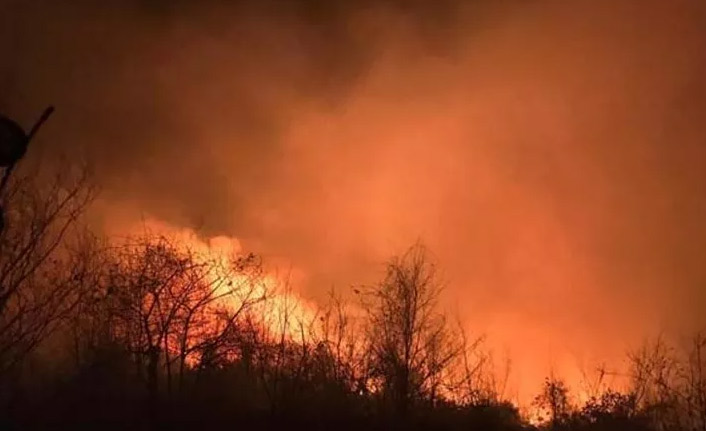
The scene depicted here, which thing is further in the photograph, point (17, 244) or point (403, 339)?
point (403, 339)

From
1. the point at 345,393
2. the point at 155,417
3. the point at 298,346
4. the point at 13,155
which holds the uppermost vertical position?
the point at 298,346

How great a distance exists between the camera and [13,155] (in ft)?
20.0

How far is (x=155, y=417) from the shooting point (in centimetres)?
2234

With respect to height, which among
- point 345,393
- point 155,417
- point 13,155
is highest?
point 345,393

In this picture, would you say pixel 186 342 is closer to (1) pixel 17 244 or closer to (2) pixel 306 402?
(2) pixel 306 402

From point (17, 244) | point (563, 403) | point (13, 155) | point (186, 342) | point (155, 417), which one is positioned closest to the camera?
point (13, 155)

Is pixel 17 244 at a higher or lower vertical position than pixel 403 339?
lower

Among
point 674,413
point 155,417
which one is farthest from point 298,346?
point 674,413

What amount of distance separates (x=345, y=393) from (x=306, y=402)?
1506 mm

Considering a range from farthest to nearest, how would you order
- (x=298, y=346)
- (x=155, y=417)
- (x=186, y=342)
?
(x=298, y=346), (x=186, y=342), (x=155, y=417)

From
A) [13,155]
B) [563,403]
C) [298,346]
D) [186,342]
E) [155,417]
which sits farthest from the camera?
[563,403]

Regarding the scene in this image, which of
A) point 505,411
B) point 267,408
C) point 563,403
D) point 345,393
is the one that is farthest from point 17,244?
point 563,403

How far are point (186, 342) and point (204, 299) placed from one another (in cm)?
136

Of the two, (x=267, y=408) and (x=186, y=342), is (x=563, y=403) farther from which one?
(x=186, y=342)
